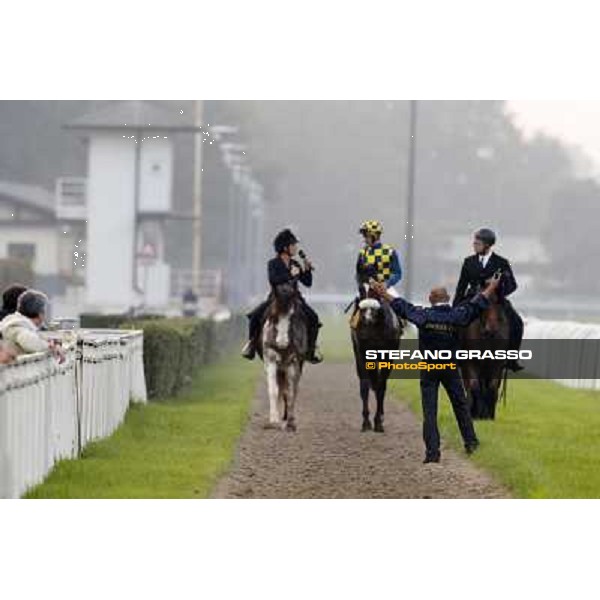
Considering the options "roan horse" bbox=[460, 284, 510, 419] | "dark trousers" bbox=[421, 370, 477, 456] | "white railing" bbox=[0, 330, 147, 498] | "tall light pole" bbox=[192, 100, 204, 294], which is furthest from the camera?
"tall light pole" bbox=[192, 100, 204, 294]

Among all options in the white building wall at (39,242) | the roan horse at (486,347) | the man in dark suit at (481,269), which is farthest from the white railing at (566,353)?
the white building wall at (39,242)

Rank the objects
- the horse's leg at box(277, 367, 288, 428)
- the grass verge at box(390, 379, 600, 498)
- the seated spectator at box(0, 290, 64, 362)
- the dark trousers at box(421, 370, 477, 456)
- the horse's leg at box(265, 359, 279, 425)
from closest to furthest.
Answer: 1. the seated spectator at box(0, 290, 64, 362)
2. the grass verge at box(390, 379, 600, 498)
3. the dark trousers at box(421, 370, 477, 456)
4. the horse's leg at box(265, 359, 279, 425)
5. the horse's leg at box(277, 367, 288, 428)

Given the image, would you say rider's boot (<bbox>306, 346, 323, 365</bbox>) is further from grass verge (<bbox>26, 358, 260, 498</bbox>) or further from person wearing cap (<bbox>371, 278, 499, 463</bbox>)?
person wearing cap (<bbox>371, 278, 499, 463</bbox>)

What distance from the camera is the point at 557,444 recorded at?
Result: 1986cm

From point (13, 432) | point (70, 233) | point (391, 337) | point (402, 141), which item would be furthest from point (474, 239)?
point (70, 233)

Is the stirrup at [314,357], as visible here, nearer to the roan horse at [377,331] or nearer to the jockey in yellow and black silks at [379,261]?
the roan horse at [377,331]

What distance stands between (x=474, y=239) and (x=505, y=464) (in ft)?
10.2

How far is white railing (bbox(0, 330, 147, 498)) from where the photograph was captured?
14.9 meters

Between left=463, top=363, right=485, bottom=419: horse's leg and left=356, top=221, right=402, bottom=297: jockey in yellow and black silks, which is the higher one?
left=356, top=221, right=402, bottom=297: jockey in yellow and black silks

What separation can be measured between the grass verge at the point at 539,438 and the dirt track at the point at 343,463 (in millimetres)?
250

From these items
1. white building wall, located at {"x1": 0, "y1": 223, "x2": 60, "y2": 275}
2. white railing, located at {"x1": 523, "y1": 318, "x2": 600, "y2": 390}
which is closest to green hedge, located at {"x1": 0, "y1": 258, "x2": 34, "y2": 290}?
white building wall, located at {"x1": 0, "y1": 223, "x2": 60, "y2": 275}

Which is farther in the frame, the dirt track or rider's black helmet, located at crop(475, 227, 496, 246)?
rider's black helmet, located at crop(475, 227, 496, 246)

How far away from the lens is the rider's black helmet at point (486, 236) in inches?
798

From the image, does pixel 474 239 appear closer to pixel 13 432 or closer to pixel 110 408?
pixel 110 408
